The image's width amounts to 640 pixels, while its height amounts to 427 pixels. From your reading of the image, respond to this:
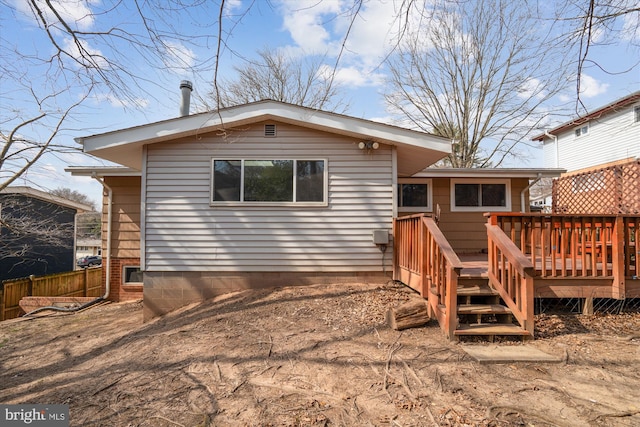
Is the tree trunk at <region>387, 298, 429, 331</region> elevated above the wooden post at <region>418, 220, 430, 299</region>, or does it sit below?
below

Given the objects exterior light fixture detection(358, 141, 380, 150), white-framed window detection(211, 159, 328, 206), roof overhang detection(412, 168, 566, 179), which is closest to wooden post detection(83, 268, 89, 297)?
white-framed window detection(211, 159, 328, 206)

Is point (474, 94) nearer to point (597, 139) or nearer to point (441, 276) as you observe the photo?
point (597, 139)

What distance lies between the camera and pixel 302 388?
319 cm

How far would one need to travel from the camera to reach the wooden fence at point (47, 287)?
29.2 feet

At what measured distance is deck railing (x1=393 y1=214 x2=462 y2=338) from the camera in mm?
3951

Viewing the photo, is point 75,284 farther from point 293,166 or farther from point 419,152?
point 419,152

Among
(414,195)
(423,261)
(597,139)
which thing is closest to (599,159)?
(597,139)

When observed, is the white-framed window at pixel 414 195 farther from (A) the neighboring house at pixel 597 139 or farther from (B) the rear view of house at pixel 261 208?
(A) the neighboring house at pixel 597 139

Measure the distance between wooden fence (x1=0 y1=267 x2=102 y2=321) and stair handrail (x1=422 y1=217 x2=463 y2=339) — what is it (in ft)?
35.0

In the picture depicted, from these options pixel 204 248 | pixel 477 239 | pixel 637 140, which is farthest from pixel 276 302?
pixel 637 140

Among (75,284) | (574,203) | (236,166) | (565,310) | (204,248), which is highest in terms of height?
(236,166)

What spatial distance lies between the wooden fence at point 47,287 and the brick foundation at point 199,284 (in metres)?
5.69

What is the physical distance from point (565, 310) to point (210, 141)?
6.50m

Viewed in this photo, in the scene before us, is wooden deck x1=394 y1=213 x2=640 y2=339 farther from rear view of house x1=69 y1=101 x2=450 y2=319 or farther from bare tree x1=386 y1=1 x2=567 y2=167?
bare tree x1=386 y1=1 x2=567 y2=167
